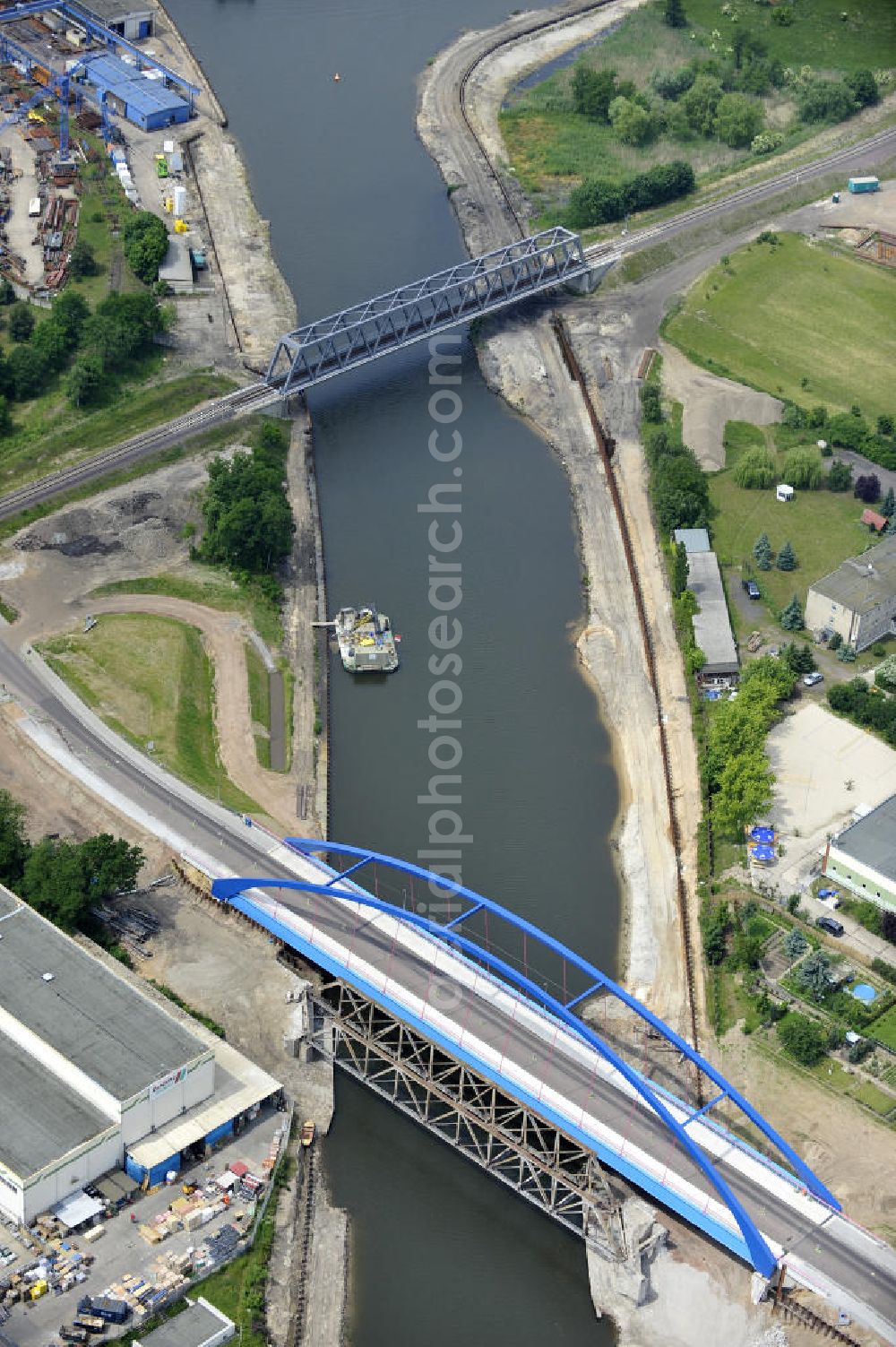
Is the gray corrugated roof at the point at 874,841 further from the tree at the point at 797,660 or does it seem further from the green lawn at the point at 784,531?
the green lawn at the point at 784,531

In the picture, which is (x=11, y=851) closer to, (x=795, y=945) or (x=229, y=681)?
(x=229, y=681)

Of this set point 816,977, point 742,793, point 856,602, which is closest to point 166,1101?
point 816,977

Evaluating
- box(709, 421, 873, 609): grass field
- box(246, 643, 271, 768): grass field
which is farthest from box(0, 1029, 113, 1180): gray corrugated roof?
box(709, 421, 873, 609): grass field

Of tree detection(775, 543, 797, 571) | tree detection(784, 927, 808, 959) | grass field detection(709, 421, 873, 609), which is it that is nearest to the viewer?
tree detection(784, 927, 808, 959)

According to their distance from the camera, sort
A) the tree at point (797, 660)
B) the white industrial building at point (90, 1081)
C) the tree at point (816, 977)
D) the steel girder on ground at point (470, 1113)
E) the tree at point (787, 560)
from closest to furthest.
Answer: the white industrial building at point (90, 1081) < the steel girder on ground at point (470, 1113) < the tree at point (816, 977) < the tree at point (797, 660) < the tree at point (787, 560)

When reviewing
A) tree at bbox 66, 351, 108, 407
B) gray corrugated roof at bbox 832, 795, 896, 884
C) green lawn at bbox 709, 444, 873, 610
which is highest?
tree at bbox 66, 351, 108, 407

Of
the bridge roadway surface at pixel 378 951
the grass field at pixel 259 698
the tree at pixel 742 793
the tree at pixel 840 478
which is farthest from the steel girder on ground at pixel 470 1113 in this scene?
the tree at pixel 840 478

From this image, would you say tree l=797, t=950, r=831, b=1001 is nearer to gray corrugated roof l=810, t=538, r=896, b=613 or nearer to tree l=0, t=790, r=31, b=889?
gray corrugated roof l=810, t=538, r=896, b=613
